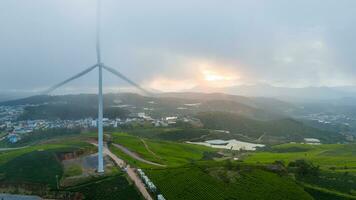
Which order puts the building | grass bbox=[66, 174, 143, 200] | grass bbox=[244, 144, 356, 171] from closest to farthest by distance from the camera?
grass bbox=[66, 174, 143, 200] → grass bbox=[244, 144, 356, 171] → the building

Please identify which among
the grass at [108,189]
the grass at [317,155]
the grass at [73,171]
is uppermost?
the grass at [73,171]

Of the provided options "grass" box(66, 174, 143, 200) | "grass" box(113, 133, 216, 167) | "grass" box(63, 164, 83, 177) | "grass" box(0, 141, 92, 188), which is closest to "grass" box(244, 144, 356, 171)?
"grass" box(113, 133, 216, 167)

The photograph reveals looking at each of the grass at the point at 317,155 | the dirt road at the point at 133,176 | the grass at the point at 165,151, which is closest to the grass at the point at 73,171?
the dirt road at the point at 133,176

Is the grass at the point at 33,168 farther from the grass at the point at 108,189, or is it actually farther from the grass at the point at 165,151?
the grass at the point at 165,151

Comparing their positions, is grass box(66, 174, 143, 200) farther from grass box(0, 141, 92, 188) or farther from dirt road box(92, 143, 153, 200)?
grass box(0, 141, 92, 188)

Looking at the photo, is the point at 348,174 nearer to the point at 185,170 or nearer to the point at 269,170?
the point at 269,170

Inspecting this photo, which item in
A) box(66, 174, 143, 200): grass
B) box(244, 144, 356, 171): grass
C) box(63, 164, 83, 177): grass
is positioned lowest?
box(244, 144, 356, 171): grass

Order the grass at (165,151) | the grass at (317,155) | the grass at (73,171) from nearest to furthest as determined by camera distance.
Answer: the grass at (73,171), the grass at (317,155), the grass at (165,151)
